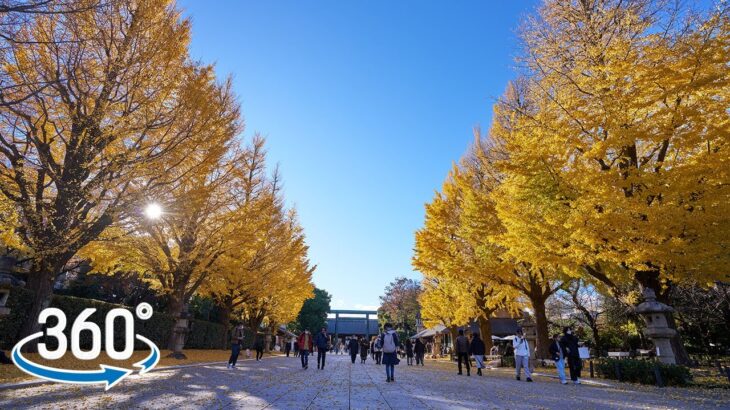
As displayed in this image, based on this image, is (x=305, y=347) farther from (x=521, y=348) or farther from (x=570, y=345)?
(x=570, y=345)

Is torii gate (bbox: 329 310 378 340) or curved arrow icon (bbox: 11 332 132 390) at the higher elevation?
torii gate (bbox: 329 310 378 340)

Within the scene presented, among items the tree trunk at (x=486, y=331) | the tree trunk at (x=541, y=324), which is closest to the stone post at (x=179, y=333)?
the tree trunk at (x=541, y=324)

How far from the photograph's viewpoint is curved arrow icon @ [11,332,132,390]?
782 centimetres

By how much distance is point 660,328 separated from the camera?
31.9 ft

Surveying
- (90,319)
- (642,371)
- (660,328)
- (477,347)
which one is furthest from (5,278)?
(660,328)

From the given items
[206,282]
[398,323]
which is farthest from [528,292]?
[398,323]

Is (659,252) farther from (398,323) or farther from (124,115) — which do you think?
(398,323)

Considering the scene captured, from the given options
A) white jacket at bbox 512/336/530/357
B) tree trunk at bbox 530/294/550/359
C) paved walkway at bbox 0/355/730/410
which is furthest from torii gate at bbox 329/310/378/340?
paved walkway at bbox 0/355/730/410

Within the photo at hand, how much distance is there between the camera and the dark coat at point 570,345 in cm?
1036

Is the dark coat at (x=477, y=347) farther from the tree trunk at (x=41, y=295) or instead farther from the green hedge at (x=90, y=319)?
the tree trunk at (x=41, y=295)

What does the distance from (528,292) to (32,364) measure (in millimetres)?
15499

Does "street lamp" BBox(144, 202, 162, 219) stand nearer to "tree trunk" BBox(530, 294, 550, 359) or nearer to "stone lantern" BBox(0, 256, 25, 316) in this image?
"stone lantern" BBox(0, 256, 25, 316)

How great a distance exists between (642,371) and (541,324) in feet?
23.2

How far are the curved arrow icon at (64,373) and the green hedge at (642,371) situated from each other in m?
11.6
